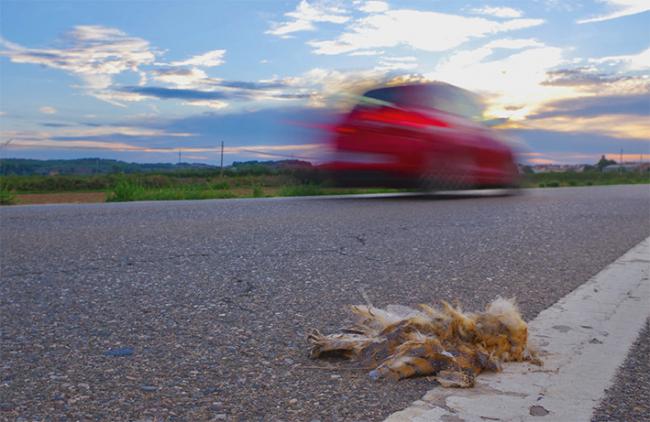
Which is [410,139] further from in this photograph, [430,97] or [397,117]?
[430,97]

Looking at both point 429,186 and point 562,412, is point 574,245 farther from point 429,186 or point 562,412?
point 429,186

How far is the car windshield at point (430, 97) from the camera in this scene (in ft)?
31.2

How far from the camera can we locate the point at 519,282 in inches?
151

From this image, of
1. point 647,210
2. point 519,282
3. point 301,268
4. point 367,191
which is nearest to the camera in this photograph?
point 519,282

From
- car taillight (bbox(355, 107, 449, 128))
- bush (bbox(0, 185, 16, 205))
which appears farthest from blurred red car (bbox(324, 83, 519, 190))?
bush (bbox(0, 185, 16, 205))

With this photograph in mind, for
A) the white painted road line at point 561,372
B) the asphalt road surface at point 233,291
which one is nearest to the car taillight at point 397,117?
the asphalt road surface at point 233,291

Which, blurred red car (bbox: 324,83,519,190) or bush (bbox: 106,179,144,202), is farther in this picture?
bush (bbox: 106,179,144,202)

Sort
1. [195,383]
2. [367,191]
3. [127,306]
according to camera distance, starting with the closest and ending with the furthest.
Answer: [195,383] < [127,306] < [367,191]

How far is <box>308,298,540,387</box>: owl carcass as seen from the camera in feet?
7.50

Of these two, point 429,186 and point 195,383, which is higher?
point 429,186

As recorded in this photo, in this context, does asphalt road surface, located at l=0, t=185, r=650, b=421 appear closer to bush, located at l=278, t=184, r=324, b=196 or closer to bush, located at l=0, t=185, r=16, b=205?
bush, located at l=0, t=185, r=16, b=205

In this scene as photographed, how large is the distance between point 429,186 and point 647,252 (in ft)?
15.7

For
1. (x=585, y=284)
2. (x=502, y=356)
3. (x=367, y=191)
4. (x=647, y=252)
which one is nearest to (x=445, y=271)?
Result: (x=585, y=284)

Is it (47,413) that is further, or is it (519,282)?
(519,282)
